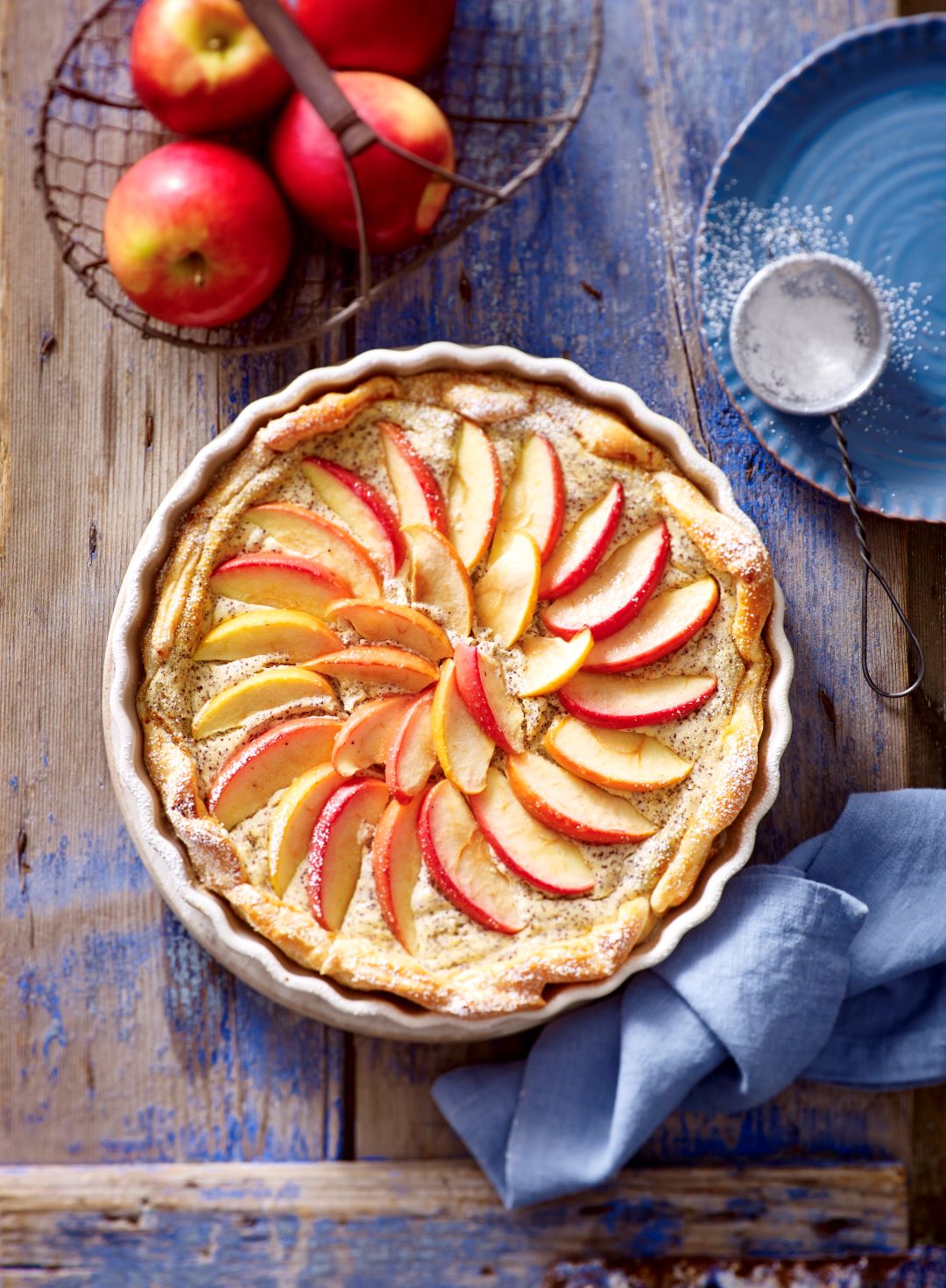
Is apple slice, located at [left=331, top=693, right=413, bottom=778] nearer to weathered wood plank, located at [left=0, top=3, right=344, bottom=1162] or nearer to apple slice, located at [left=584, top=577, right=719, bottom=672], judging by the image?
apple slice, located at [left=584, top=577, right=719, bottom=672]

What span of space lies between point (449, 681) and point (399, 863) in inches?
11.7

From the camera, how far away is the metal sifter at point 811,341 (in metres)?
1.93

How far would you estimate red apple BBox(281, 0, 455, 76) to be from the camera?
1849mm

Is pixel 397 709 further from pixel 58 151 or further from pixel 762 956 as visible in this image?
pixel 58 151

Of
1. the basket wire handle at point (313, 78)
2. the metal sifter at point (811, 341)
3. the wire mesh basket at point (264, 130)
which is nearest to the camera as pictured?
the basket wire handle at point (313, 78)

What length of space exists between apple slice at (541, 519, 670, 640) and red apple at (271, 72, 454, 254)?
0.66 metres

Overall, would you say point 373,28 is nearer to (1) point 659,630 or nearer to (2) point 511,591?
(2) point 511,591

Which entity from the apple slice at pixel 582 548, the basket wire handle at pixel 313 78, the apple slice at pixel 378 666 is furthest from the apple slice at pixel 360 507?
the basket wire handle at pixel 313 78

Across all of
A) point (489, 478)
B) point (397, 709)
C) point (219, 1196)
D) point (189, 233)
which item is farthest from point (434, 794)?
point (189, 233)

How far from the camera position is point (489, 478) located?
1844mm

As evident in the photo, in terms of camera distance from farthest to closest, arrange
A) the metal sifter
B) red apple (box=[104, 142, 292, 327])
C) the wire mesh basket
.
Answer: the wire mesh basket < the metal sifter < red apple (box=[104, 142, 292, 327])

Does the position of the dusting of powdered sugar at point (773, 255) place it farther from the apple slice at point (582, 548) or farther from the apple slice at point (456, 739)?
the apple slice at point (456, 739)

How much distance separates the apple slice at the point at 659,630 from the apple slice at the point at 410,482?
33cm

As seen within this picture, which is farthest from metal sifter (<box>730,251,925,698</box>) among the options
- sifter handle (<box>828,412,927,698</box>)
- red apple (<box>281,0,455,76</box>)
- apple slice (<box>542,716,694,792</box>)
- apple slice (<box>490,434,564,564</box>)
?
red apple (<box>281,0,455,76</box>)
